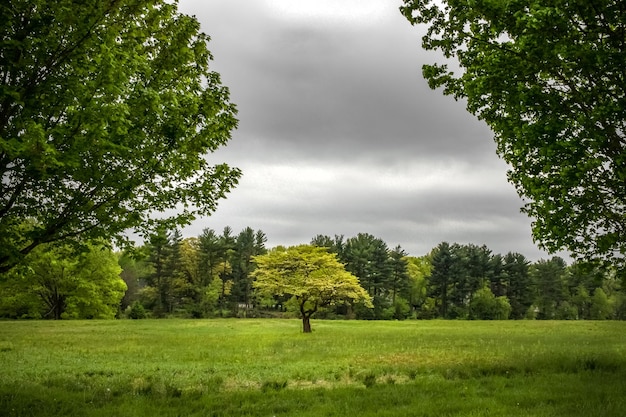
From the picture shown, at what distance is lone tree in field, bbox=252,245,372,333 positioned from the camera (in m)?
45.2

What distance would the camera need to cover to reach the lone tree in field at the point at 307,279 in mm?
45156

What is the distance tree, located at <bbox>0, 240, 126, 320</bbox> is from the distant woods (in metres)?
16.0

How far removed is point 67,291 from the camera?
6588cm

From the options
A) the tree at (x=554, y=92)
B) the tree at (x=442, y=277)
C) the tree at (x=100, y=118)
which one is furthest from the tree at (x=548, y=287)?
the tree at (x=100, y=118)

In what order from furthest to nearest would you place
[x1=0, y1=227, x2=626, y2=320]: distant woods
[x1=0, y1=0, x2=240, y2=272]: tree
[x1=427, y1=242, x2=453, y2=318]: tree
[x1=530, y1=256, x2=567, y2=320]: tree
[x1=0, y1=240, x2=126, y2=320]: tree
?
[x1=427, y1=242, x2=453, y2=318]: tree → [x1=530, y1=256, x2=567, y2=320]: tree → [x1=0, y1=227, x2=626, y2=320]: distant woods → [x1=0, y1=240, x2=126, y2=320]: tree → [x1=0, y1=0, x2=240, y2=272]: tree

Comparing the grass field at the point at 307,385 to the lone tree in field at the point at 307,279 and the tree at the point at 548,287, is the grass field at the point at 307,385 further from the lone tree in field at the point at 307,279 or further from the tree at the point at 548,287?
the tree at the point at 548,287

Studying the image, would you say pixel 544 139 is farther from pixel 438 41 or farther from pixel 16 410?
pixel 16 410

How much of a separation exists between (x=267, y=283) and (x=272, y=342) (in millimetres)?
13518

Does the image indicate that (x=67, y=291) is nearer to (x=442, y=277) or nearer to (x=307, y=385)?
(x=307, y=385)

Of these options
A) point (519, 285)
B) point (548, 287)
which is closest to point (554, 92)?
point (519, 285)

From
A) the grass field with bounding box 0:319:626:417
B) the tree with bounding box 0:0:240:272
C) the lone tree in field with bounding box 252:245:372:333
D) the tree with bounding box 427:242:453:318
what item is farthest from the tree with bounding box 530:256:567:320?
the tree with bounding box 0:0:240:272

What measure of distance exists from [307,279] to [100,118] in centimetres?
3799

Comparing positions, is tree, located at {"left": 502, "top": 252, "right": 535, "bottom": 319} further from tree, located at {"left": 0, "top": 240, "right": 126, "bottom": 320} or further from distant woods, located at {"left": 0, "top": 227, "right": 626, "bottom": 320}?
tree, located at {"left": 0, "top": 240, "right": 126, "bottom": 320}

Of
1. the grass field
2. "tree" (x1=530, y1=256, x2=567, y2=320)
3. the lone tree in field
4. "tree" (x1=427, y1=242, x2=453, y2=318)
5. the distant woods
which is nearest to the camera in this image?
the grass field
